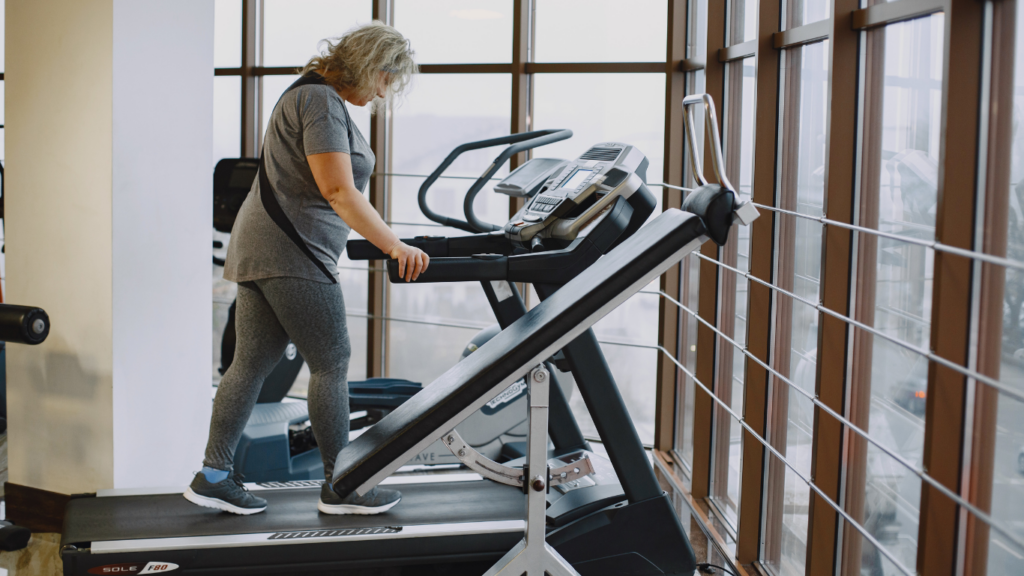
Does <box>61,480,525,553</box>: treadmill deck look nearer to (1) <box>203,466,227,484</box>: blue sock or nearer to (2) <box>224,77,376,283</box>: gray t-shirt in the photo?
(1) <box>203,466,227,484</box>: blue sock

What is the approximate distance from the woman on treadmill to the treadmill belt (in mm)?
50

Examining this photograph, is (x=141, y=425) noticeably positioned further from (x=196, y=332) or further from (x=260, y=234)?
(x=260, y=234)

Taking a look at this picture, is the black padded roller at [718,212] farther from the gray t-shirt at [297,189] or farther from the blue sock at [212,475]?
the blue sock at [212,475]

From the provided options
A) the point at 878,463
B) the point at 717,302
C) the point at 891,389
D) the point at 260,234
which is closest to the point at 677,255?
the point at 891,389

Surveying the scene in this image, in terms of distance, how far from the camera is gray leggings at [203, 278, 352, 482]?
219 cm

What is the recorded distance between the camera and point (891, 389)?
1840mm

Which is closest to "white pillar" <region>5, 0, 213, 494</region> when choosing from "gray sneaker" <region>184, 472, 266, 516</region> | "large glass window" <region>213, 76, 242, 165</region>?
"gray sneaker" <region>184, 472, 266, 516</region>

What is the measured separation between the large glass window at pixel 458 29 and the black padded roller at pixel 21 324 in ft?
8.28

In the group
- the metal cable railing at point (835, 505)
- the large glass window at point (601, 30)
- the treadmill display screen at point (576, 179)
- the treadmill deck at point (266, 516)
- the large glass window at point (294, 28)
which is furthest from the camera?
the large glass window at point (294, 28)

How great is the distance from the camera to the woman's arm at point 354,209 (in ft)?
6.76

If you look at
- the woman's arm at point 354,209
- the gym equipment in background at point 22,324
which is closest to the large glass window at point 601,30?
the woman's arm at point 354,209

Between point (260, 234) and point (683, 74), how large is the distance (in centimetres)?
198

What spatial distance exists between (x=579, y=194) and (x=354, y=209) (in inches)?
23.9

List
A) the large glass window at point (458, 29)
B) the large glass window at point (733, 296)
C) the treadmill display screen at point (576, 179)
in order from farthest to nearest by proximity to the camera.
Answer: the large glass window at point (458, 29) → the large glass window at point (733, 296) → the treadmill display screen at point (576, 179)
